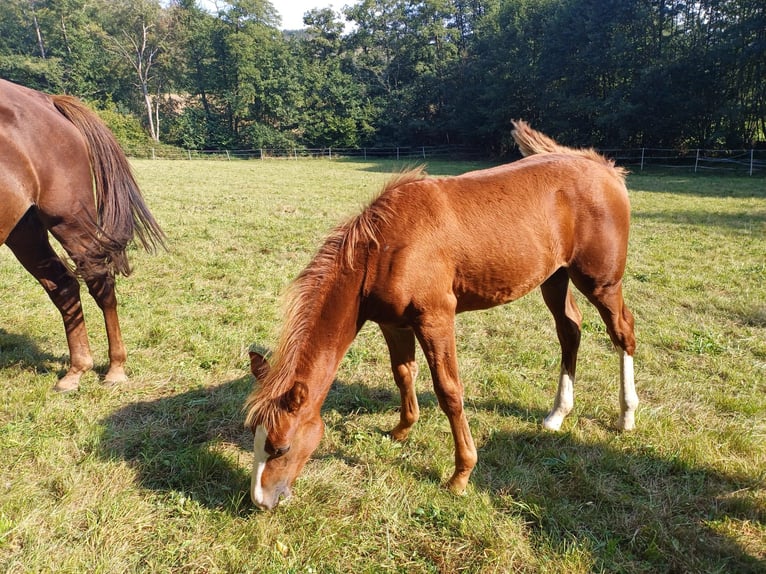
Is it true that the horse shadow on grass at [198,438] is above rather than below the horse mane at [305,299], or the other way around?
below

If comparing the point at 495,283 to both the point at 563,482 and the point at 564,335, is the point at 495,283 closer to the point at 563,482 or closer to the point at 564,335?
the point at 564,335

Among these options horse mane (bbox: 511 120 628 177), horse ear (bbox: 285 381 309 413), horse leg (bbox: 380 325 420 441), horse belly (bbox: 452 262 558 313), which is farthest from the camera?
horse mane (bbox: 511 120 628 177)

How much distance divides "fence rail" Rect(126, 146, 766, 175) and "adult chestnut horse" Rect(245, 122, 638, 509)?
917 inches

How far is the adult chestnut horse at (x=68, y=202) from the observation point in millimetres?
3232

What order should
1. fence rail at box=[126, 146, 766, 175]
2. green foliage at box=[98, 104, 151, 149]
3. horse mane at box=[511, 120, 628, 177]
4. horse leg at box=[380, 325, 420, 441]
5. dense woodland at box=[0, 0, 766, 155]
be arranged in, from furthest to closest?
green foliage at box=[98, 104, 151, 149]
dense woodland at box=[0, 0, 766, 155]
fence rail at box=[126, 146, 766, 175]
horse mane at box=[511, 120, 628, 177]
horse leg at box=[380, 325, 420, 441]

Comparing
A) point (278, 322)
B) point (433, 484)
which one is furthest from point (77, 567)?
point (278, 322)

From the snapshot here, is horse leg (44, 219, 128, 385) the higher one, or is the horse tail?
the horse tail

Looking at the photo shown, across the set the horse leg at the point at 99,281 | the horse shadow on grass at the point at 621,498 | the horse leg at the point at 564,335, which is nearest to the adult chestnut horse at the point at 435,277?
the horse leg at the point at 564,335

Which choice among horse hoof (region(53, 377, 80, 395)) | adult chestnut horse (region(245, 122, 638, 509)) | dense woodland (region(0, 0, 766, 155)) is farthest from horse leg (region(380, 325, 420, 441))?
dense woodland (region(0, 0, 766, 155))

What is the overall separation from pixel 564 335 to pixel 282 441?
2241mm

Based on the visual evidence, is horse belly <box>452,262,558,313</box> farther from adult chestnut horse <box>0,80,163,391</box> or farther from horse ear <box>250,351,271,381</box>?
adult chestnut horse <box>0,80,163,391</box>

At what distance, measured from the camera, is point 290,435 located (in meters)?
2.19

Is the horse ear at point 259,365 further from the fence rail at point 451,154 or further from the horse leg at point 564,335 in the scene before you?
the fence rail at point 451,154

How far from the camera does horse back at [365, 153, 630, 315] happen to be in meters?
2.37
